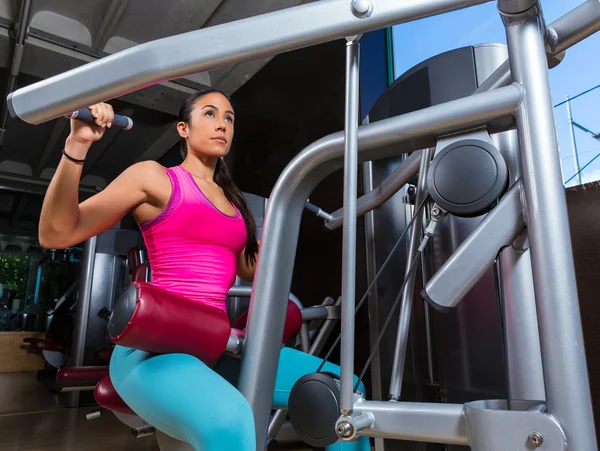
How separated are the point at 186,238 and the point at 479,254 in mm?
667

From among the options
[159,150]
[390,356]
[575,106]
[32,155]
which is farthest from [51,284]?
[575,106]

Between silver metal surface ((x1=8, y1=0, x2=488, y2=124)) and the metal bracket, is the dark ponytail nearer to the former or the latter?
silver metal surface ((x1=8, y1=0, x2=488, y2=124))

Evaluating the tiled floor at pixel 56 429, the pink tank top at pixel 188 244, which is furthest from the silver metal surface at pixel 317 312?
the pink tank top at pixel 188 244

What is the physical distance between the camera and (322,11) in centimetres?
58

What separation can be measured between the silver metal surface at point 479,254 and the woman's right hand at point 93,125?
0.55 metres

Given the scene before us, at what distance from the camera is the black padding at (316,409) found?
538 millimetres

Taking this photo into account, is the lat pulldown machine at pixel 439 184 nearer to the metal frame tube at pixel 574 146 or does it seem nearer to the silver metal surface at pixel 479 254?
the silver metal surface at pixel 479 254

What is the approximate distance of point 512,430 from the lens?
1.45 feet

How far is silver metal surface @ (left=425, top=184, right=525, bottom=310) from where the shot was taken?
52 centimetres

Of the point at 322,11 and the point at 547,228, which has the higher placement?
the point at 322,11

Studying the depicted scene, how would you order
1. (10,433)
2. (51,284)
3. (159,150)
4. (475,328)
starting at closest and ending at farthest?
(475,328), (10,433), (159,150), (51,284)

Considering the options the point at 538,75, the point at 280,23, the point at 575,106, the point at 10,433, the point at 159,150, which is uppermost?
the point at 159,150

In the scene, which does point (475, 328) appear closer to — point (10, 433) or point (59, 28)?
point (10, 433)

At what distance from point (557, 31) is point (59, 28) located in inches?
143
